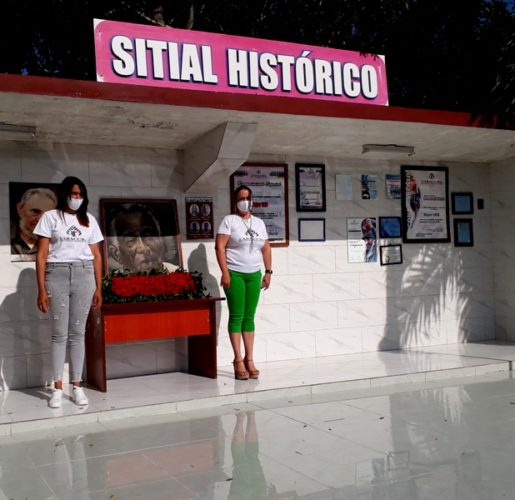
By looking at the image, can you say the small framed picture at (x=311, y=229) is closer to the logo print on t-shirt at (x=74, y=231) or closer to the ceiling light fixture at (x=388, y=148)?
the ceiling light fixture at (x=388, y=148)

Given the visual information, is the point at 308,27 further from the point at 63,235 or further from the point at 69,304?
the point at 69,304

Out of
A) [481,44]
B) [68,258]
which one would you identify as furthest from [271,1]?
[68,258]

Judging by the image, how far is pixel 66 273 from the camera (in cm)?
578

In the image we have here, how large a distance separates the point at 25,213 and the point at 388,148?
3.95 m

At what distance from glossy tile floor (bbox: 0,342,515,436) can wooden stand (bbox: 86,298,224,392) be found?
9.2 inches

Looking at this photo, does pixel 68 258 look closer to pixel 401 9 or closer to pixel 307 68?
pixel 307 68

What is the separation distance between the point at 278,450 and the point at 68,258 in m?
2.36

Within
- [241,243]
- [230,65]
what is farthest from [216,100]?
[241,243]

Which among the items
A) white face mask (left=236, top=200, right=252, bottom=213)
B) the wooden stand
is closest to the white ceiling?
white face mask (left=236, top=200, right=252, bottom=213)

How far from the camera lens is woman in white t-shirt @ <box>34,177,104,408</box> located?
5.75m

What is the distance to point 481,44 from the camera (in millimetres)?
10172

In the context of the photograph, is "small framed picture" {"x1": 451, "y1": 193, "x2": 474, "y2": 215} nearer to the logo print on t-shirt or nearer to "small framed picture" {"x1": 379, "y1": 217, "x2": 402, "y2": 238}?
"small framed picture" {"x1": 379, "y1": 217, "x2": 402, "y2": 238}

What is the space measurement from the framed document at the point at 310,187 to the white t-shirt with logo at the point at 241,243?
60.2 inches

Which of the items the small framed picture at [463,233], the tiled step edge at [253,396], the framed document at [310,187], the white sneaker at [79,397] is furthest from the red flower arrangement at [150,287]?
the small framed picture at [463,233]
